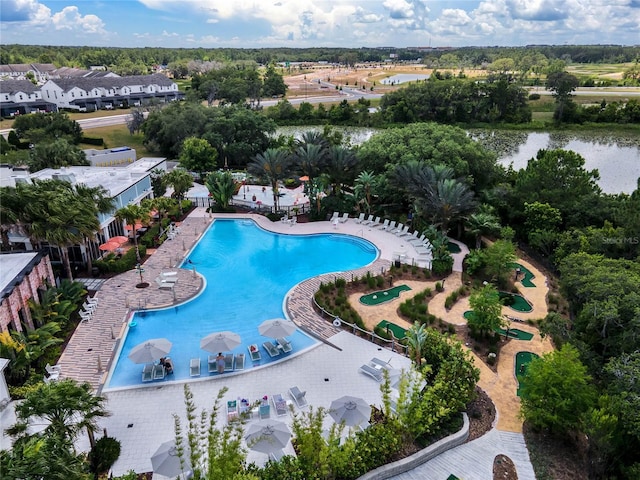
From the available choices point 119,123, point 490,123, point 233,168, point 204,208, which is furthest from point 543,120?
point 119,123

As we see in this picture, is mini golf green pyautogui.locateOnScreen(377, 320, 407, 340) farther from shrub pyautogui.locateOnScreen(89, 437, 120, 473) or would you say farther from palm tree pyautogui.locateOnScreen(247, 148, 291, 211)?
palm tree pyautogui.locateOnScreen(247, 148, 291, 211)

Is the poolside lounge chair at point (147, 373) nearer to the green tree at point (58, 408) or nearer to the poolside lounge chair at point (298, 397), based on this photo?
the green tree at point (58, 408)

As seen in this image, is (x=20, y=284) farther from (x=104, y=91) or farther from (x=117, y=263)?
(x=104, y=91)

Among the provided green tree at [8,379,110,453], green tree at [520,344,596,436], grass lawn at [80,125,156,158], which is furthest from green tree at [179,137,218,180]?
green tree at [520,344,596,436]

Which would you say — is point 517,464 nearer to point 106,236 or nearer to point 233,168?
point 106,236

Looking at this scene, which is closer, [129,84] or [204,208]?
[204,208]

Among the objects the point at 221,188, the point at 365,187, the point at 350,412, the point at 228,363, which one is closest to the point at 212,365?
the point at 228,363
